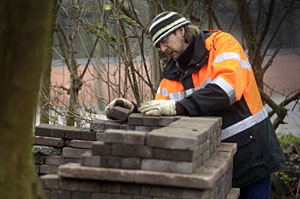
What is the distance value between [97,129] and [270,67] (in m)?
4.87

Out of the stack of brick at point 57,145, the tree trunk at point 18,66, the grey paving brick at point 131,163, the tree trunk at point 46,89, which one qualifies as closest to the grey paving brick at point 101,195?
the grey paving brick at point 131,163

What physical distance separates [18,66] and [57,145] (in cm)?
246

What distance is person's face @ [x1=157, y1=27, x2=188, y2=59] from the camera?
16.2ft

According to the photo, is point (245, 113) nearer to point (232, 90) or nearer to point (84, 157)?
point (232, 90)

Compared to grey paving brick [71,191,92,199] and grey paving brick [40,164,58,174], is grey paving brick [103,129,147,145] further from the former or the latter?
grey paving brick [40,164,58,174]

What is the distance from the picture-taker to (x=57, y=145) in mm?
4805

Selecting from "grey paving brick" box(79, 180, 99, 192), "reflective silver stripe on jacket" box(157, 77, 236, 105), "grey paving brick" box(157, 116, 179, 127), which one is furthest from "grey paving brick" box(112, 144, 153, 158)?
"reflective silver stripe on jacket" box(157, 77, 236, 105)

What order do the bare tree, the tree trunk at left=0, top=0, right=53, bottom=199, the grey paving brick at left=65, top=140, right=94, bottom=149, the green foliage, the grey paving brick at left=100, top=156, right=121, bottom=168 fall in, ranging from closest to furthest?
the tree trunk at left=0, top=0, right=53, bottom=199 < the grey paving brick at left=100, top=156, right=121, bottom=168 < the grey paving brick at left=65, top=140, right=94, bottom=149 < the green foliage < the bare tree

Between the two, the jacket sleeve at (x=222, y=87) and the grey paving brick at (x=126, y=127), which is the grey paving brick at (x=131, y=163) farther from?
the jacket sleeve at (x=222, y=87)

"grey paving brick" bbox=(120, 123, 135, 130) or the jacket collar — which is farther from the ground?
the jacket collar

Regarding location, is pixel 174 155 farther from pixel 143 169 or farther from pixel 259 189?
pixel 259 189

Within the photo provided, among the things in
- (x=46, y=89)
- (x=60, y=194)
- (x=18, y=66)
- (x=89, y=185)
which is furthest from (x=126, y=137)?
(x=46, y=89)

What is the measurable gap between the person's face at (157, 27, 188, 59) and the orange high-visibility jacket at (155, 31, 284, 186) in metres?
0.09

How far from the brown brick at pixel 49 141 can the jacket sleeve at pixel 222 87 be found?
1.18 m
